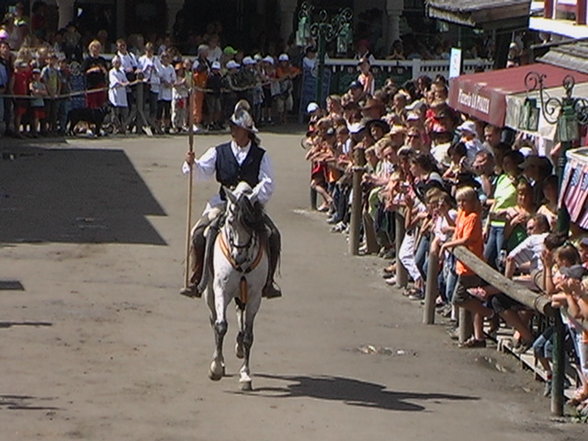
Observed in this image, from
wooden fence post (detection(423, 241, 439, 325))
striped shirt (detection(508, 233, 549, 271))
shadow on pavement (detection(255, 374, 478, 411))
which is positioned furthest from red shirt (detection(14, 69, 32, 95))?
striped shirt (detection(508, 233, 549, 271))

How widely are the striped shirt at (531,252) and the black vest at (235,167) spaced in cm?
268

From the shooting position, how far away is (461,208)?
1560 centimetres

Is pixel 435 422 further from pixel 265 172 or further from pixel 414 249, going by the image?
pixel 414 249

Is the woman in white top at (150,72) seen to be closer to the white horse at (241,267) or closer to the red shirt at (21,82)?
the red shirt at (21,82)

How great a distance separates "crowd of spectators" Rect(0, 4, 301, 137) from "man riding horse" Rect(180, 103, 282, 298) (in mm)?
17141

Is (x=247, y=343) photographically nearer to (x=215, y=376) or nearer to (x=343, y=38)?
(x=215, y=376)

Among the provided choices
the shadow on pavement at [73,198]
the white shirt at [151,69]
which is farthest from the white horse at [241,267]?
the white shirt at [151,69]

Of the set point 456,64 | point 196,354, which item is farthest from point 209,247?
Answer: point 456,64

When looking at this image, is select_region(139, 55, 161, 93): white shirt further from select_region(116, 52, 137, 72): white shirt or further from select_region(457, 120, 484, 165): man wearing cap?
select_region(457, 120, 484, 165): man wearing cap

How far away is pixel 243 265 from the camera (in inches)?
541

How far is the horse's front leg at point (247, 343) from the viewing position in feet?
44.7

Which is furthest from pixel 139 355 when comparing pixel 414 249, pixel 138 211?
pixel 138 211

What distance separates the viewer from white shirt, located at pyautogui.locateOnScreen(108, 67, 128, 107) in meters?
33.4

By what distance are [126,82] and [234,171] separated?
19834 millimetres
